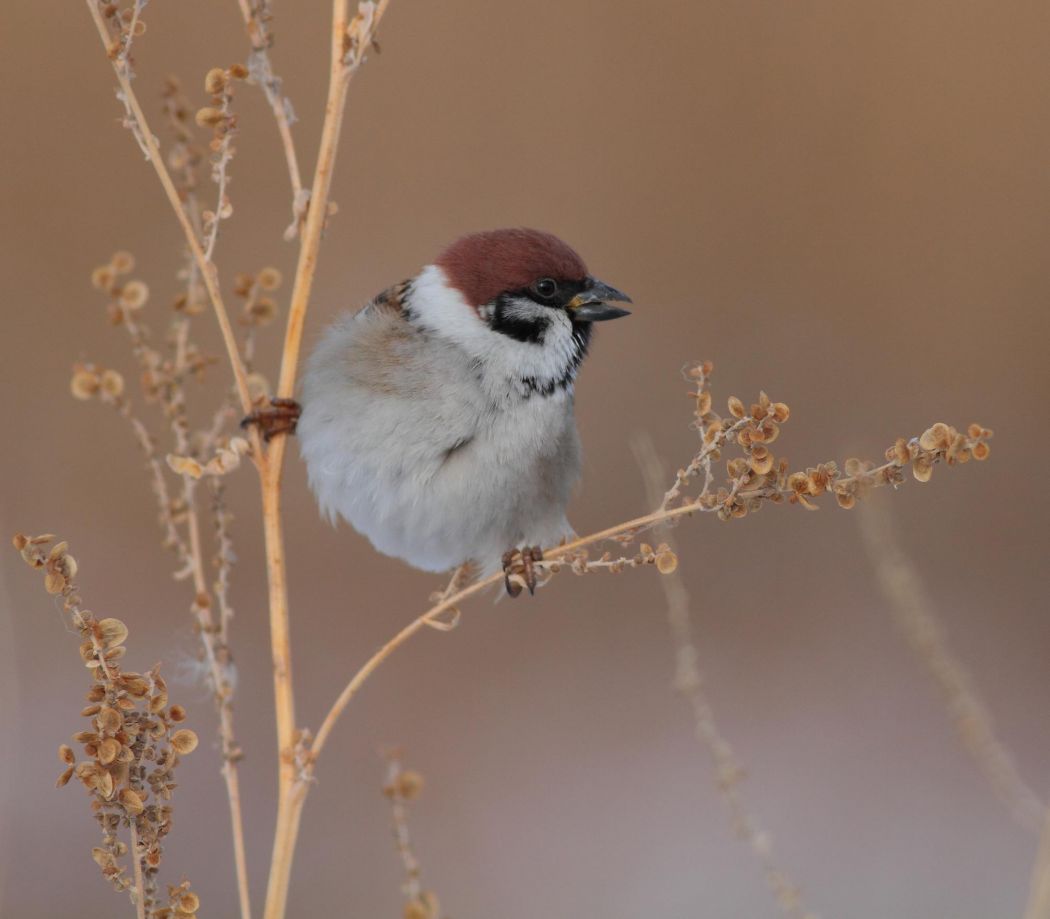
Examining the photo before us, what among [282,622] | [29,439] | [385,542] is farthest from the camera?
[29,439]

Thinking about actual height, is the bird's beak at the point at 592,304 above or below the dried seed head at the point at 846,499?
above

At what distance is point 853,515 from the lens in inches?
172

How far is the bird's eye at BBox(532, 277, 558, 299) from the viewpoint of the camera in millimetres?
2238

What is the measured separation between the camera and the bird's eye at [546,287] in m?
2.24

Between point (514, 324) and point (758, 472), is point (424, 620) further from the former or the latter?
point (514, 324)

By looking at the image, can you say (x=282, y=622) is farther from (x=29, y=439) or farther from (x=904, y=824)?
(x=29, y=439)

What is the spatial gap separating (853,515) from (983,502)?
538 mm

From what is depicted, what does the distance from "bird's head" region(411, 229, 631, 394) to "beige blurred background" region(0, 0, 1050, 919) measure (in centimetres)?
162

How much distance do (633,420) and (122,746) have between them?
3.44 meters

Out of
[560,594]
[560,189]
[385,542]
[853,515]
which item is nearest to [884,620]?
[853,515]

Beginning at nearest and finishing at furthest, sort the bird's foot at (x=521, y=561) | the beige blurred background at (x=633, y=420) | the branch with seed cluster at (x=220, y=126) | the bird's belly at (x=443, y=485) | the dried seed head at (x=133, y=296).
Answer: the branch with seed cluster at (x=220, y=126) < the dried seed head at (x=133, y=296) < the bird's foot at (x=521, y=561) < the bird's belly at (x=443, y=485) < the beige blurred background at (x=633, y=420)

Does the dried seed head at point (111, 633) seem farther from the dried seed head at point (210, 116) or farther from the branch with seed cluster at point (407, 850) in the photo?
the dried seed head at point (210, 116)

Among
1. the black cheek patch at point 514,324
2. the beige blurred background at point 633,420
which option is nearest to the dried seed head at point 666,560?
the black cheek patch at point 514,324

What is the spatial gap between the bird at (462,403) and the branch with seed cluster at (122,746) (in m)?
1.07
